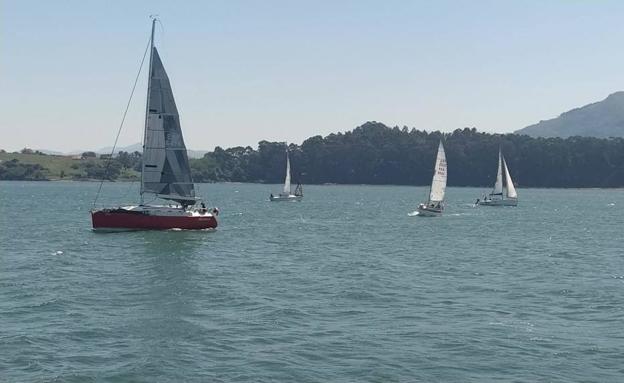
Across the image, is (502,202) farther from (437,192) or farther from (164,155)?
(164,155)

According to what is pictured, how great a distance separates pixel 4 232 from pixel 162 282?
3709cm

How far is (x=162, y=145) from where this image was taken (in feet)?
248

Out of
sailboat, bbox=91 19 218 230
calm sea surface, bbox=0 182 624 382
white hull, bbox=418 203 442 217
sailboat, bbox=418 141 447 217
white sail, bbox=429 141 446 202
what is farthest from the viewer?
white sail, bbox=429 141 446 202

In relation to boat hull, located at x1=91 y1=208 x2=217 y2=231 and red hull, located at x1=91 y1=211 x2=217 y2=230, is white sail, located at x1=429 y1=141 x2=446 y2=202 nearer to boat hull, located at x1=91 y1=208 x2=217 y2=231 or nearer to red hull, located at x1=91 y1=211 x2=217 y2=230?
boat hull, located at x1=91 y1=208 x2=217 y2=231

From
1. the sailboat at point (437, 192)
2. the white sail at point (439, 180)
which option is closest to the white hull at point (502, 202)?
the sailboat at point (437, 192)

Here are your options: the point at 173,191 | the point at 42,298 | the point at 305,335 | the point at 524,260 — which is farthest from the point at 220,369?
the point at 173,191

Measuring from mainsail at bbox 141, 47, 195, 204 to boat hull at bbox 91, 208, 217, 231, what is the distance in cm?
315

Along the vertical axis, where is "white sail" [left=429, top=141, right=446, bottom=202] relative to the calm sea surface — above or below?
above

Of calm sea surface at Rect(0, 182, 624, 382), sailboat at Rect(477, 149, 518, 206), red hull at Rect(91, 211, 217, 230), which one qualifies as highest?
sailboat at Rect(477, 149, 518, 206)

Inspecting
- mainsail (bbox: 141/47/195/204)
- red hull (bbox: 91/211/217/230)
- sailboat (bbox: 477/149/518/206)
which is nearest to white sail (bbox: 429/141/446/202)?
sailboat (bbox: 477/149/518/206)

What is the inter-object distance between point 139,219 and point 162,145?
777 centimetres

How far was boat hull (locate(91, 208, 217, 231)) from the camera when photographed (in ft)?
238

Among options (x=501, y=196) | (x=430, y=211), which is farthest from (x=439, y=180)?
(x=501, y=196)

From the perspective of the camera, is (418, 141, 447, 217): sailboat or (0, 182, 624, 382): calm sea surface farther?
(418, 141, 447, 217): sailboat
